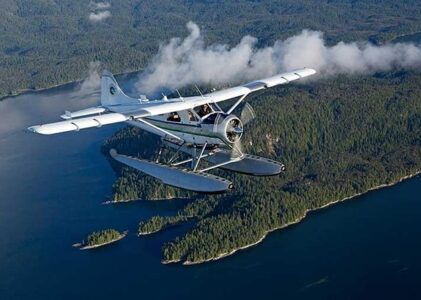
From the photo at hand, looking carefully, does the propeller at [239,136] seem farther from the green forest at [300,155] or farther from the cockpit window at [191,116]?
the green forest at [300,155]

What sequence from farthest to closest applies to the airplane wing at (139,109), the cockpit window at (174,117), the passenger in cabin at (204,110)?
the cockpit window at (174,117) → the passenger in cabin at (204,110) → the airplane wing at (139,109)

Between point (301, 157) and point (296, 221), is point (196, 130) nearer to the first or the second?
point (296, 221)

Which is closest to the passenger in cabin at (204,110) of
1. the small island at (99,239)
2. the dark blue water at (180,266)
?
the dark blue water at (180,266)

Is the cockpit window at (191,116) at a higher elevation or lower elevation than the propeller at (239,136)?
higher

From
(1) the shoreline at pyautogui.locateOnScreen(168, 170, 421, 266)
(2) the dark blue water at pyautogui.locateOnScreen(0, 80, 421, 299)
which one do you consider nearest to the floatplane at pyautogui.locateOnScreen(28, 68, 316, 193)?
(2) the dark blue water at pyautogui.locateOnScreen(0, 80, 421, 299)

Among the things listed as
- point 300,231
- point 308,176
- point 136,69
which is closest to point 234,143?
point 300,231

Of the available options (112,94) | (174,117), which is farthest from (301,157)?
(174,117)

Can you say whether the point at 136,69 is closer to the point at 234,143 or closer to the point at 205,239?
the point at 205,239
